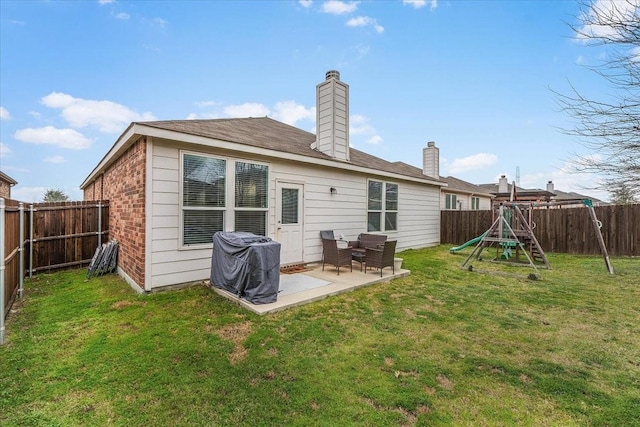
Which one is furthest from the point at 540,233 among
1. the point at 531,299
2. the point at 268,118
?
the point at 268,118

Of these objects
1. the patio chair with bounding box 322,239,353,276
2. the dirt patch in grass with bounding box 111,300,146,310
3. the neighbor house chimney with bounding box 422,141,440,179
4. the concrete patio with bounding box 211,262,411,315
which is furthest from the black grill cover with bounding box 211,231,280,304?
the neighbor house chimney with bounding box 422,141,440,179

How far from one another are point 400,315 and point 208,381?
9.00 feet

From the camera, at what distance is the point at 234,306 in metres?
4.37

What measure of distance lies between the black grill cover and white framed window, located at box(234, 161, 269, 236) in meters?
1.16

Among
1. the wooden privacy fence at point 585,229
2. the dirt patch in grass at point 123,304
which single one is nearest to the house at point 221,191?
the dirt patch in grass at point 123,304

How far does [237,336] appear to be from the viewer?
11.1 ft

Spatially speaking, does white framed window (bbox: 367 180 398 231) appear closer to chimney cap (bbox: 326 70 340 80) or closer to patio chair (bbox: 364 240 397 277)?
patio chair (bbox: 364 240 397 277)

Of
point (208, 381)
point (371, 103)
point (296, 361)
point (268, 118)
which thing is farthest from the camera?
point (371, 103)

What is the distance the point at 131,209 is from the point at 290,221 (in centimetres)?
328

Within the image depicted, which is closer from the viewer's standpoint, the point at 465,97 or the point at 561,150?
the point at 561,150

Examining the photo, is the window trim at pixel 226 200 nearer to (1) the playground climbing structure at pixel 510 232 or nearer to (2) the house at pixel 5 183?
(1) the playground climbing structure at pixel 510 232

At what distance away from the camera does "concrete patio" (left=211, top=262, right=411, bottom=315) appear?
4.38 metres

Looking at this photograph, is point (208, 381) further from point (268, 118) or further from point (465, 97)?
point (465, 97)

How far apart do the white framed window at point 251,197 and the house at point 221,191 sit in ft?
0.07
